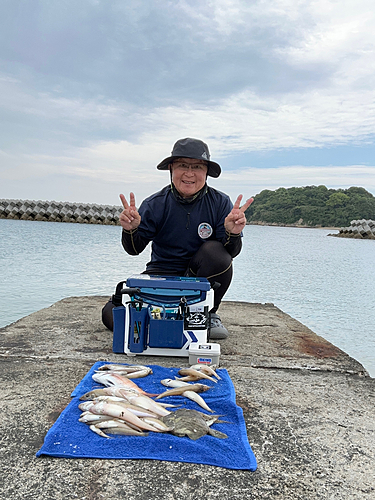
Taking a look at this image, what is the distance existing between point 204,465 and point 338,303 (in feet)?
14.8

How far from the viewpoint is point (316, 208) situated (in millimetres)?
34812

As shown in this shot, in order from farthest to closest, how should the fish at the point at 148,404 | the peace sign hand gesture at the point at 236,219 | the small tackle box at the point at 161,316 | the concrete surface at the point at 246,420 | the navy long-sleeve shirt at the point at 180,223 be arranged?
1. the navy long-sleeve shirt at the point at 180,223
2. the peace sign hand gesture at the point at 236,219
3. the small tackle box at the point at 161,316
4. the fish at the point at 148,404
5. the concrete surface at the point at 246,420

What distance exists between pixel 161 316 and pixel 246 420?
2.80 feet

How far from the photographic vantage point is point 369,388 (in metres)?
1.93

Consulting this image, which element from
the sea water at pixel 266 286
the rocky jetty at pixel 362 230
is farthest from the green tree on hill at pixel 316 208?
the sea water at pixel 266 286

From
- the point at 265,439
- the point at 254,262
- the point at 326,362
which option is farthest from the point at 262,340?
the point at 254,262

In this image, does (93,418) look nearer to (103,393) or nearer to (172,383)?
(103,393)

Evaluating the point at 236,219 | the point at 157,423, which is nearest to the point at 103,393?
the point at 157,423

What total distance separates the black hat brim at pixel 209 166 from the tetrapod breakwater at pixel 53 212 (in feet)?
76.9

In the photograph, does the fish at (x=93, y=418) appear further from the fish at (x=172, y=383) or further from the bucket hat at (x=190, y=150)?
the bucket hat at (x=190, y=150)

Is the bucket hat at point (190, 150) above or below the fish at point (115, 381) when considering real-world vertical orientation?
above

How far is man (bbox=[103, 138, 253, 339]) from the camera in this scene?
100 inches

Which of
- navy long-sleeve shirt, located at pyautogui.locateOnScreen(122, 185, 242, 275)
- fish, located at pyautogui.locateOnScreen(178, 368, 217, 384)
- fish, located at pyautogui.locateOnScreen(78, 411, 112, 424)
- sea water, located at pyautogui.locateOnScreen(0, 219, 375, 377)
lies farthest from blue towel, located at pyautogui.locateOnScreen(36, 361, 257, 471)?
sea water, located at pyautogui.locateOnScreen(0, 219, 375, 377)

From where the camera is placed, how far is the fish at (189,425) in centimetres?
135
